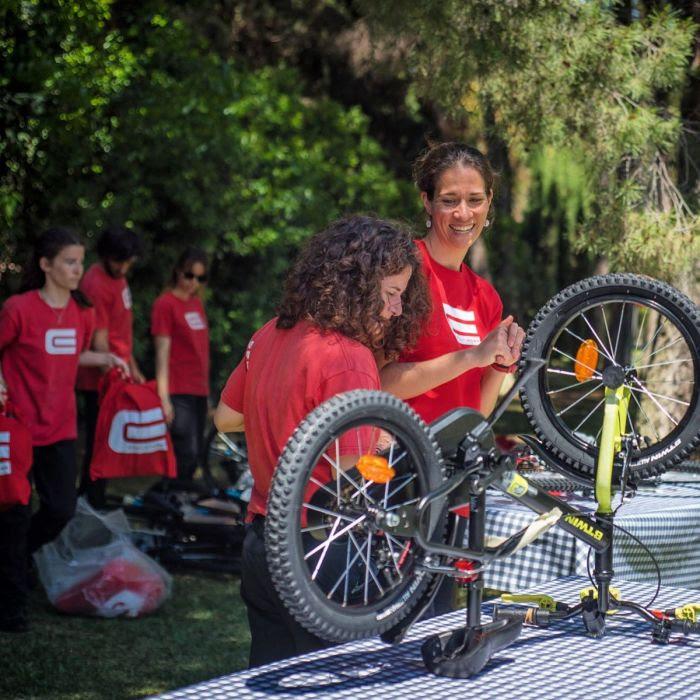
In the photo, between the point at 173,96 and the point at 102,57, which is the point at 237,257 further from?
the point at 102,57

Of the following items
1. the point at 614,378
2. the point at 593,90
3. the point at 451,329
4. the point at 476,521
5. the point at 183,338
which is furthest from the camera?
the point at 183,338

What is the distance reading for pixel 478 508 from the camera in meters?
1.88

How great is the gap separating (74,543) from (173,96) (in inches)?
168

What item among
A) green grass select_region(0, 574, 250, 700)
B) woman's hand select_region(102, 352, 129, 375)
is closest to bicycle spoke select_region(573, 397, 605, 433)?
green grass select_region(0, 574, 250, 700)

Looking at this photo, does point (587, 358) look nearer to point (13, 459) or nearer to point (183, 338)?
point (13, 459)

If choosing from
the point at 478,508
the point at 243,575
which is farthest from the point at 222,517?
the point at 478,508

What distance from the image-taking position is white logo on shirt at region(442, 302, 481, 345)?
259 centimetres

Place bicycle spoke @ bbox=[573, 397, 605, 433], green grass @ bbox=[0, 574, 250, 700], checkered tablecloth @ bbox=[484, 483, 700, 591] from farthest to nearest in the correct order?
green grass @ bbox=[0, 574, 250, 700] → checkered tablecloth @ bbox=[484, 483, 700, 591] → bicycle spoke @ bbox=[573, 397, 605, 433]

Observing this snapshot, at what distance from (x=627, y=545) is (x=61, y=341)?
2.62 metres

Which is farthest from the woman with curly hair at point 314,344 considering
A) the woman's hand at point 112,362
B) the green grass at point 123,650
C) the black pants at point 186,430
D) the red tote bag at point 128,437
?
the black pants at point 186,430

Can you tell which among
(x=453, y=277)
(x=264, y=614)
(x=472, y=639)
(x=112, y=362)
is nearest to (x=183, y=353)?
(x=112, y=362)

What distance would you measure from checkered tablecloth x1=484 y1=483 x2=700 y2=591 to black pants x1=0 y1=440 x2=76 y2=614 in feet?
6.63

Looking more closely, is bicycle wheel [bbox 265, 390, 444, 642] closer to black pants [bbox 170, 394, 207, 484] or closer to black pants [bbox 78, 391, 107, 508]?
black pants [bbox 78, 391, 107, 508]

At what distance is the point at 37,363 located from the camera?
483 centimetres
